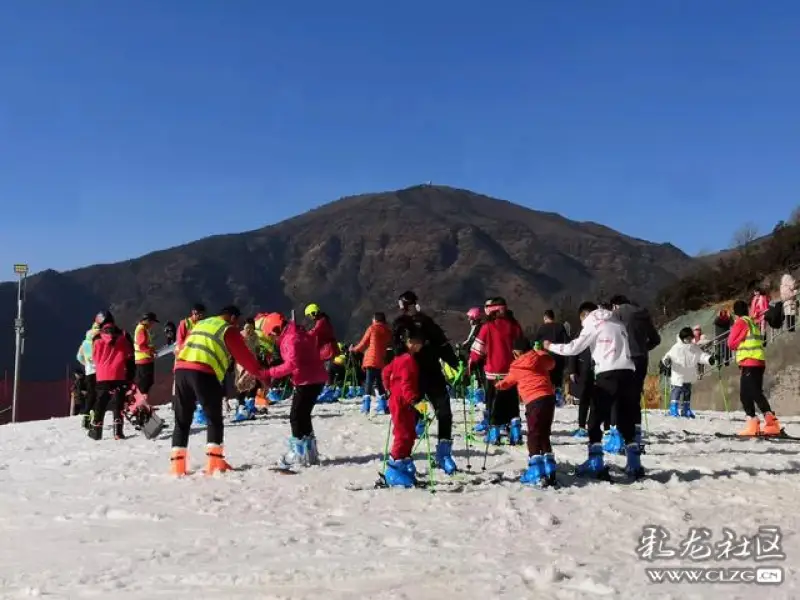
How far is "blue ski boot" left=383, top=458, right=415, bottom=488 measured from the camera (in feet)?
24.3

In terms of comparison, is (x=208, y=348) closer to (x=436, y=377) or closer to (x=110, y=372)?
(x=436, y=377)

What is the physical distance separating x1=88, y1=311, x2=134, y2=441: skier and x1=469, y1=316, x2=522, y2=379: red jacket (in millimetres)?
5245

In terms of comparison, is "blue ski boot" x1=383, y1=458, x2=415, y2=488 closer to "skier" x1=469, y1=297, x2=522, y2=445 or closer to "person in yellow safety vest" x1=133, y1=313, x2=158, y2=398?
"skier" x1=469, y1=297, x2=522, y2=445

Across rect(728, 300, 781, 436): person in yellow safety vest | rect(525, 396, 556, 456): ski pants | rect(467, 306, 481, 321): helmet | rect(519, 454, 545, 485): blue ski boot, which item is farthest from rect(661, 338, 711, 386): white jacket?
rect(519, 454, 545, 485): blue ski boot

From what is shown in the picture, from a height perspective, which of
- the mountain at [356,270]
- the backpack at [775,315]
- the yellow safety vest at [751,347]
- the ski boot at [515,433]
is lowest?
the ski boot at [515,433]

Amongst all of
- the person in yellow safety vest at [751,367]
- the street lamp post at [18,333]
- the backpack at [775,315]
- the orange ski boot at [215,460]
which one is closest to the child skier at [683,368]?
the backpack at [775,315]

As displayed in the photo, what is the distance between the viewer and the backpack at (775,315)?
1676 cm

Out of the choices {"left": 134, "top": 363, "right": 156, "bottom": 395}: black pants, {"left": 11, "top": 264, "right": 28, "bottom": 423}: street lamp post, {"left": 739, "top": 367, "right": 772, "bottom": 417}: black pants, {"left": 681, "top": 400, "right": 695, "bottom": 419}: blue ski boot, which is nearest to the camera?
{"left": 739, "top": 367, "right": 772, "bottom": 417}: black pants

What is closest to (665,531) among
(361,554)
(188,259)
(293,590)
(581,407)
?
(361,554)

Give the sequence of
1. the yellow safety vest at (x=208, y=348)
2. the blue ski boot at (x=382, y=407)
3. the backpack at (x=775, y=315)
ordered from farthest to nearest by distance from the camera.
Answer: the backpack at (x=775, y=315)
the blue ski boot at (x=382, y=407)
the yellow safety vest at (x=208, y=348)

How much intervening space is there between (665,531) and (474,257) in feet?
402

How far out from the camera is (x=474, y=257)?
127875 mm

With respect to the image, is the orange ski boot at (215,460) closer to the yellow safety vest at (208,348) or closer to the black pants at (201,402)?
the black pants at (201,402)

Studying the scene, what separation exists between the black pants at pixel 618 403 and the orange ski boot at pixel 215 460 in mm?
3704
